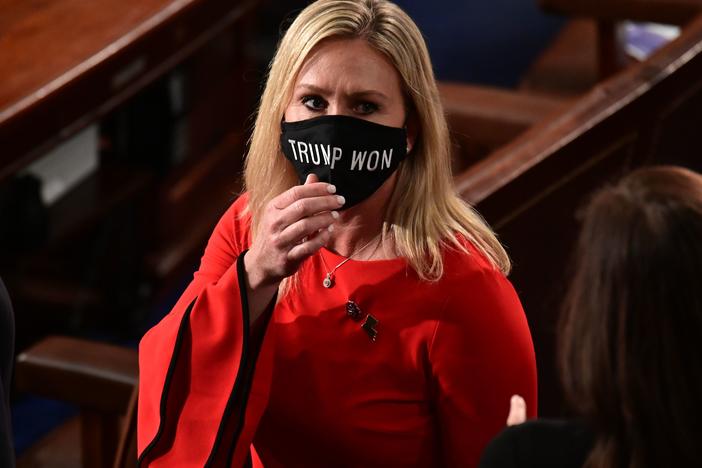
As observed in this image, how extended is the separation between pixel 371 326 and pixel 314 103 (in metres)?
0.35

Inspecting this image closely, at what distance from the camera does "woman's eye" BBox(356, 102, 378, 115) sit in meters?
1.86

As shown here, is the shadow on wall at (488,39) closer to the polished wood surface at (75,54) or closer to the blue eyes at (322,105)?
the polished wood surface at (75,54)

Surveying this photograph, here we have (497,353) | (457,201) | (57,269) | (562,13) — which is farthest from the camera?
(57,269)

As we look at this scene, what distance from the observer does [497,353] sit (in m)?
1.80

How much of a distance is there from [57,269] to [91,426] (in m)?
2.00

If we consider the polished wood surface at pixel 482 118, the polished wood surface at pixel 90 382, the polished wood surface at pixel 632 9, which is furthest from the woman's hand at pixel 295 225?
the polished wood surface at pixel 632 9

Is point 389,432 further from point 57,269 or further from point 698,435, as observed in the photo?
point 57,269

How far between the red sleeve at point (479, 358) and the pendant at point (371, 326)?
0.29 ft

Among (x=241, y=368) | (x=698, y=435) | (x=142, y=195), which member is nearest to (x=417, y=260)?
(x=241, y=368)

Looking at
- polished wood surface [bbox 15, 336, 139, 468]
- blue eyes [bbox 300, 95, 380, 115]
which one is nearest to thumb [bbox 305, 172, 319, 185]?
blue eyes [bbox 300, 95, 380, 115]

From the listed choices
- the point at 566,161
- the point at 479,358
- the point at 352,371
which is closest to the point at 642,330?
the point at 479,358

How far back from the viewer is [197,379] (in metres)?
1.88

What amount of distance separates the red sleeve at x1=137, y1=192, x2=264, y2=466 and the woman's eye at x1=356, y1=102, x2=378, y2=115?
0.92ft

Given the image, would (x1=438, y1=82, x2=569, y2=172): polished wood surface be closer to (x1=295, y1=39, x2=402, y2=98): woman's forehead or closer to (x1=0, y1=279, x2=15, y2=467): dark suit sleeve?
(x1=295, y1=39, x2=402, y2=98): woman's forehead
